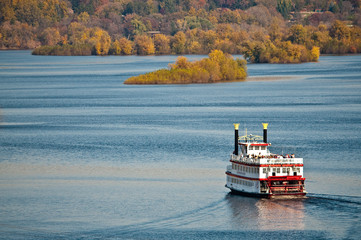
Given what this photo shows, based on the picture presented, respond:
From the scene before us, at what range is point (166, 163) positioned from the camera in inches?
2286

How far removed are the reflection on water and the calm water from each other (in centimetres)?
6

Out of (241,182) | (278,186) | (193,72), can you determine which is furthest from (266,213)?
(193,72)

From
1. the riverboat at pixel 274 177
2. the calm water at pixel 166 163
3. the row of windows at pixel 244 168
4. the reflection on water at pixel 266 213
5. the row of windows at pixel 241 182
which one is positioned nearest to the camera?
the reflection on water at pixel 266 213

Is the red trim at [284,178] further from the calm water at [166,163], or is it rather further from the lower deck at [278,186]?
the calm water at [166,163]

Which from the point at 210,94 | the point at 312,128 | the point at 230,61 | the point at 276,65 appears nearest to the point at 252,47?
the point at 276,65

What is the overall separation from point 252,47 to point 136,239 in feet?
481

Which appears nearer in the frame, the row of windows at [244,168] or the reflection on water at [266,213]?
the reflection on water at [266,213]

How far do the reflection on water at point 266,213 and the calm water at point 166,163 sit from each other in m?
0.06

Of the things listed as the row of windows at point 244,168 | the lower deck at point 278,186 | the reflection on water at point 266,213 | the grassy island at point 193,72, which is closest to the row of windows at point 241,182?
the lower deck at point 278,186

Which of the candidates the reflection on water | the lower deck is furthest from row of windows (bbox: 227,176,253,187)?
the reflection on water

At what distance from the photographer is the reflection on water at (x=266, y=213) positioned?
41500 mm

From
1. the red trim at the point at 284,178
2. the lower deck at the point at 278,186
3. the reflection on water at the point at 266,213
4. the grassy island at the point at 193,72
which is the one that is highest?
the grassy island at the point at 193,72

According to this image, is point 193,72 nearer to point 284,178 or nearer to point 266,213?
point 284,178

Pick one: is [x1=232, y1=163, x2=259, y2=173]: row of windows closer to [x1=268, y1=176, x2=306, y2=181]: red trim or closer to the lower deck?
the lower deck
